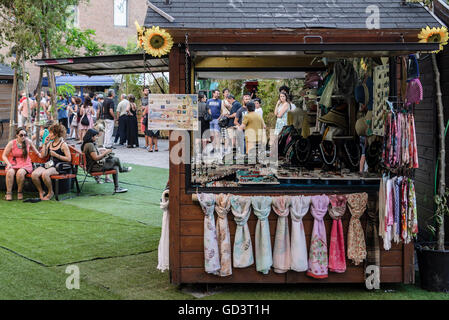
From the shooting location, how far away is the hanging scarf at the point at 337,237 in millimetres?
5332

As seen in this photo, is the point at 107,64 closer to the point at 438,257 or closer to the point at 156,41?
the point at 156,41

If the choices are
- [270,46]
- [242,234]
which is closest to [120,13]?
[270,46]

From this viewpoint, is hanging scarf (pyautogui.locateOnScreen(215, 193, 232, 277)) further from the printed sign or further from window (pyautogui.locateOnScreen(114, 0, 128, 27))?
window (pyautogui.locateOnScreen(114, 0, 128, 27))

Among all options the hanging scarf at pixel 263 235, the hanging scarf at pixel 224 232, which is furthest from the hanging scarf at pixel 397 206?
the hanging scarf at pixel 224 232

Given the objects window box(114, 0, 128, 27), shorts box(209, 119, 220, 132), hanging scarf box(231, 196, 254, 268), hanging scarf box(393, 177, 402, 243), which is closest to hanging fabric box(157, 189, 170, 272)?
hanging scarf box(231, 196, 254, 268)

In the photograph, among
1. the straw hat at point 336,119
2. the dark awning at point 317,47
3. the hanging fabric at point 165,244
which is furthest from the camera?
the straw hat at point 336,119

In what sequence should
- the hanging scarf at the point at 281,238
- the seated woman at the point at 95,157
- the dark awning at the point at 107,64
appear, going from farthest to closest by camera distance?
the seated woman at the point at 95,157, the dark awning at the point at 107,64, the hanging scarf at the point at 281,238

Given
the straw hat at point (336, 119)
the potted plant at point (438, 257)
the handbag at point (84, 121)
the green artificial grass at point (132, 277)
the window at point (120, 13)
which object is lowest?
the green artificial grass at point (132, 277)

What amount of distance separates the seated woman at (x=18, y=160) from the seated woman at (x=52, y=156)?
256mm

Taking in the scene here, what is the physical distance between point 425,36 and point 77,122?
17521 millimetres

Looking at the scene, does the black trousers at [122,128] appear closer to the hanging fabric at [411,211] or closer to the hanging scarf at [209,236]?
the hanging scarf at [209,236]

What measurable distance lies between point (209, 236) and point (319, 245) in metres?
1.02
